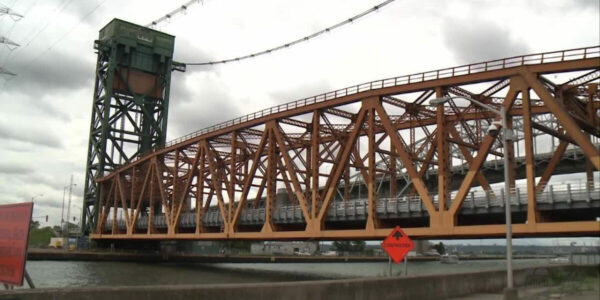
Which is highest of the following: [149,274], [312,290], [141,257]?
[312,290]

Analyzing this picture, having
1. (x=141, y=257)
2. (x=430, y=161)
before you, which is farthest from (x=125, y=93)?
(x=430, y=161)

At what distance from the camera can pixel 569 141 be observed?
39.2 meters

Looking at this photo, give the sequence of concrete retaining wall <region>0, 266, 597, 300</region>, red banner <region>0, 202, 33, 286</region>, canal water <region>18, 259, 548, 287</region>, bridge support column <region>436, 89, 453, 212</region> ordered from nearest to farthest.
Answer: concrete retaining wall <region>0, 266, 597, 300</region>
red banner <region>0, 202, 33, 286</region>
bridge support column <region>436, 89, 453, 212</region>
canal water <region>18, 259, 548, 287</region>

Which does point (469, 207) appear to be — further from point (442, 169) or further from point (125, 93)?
point (125, 93)

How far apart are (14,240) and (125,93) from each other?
95.4 meters

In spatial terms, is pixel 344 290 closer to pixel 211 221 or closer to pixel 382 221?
pixel 382 221

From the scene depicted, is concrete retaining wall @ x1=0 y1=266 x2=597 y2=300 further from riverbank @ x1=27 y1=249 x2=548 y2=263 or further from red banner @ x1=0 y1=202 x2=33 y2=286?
riverbank @ x1=27 y1=249 x2=548 y2=263

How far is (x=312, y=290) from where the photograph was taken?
54.5ft

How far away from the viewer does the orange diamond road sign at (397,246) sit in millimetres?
21875

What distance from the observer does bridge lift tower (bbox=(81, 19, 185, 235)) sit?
333ft

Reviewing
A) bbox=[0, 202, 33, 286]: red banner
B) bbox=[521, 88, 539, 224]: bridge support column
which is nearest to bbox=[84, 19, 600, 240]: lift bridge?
bbox=[521, 88, 539, 224]: bridge support column

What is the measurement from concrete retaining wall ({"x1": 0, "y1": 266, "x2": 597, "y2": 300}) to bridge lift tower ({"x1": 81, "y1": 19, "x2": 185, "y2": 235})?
281 feet

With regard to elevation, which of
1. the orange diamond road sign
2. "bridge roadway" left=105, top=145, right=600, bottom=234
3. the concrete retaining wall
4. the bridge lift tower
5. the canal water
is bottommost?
the canal water

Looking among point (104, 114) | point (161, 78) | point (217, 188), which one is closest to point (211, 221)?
point (217, 188)
